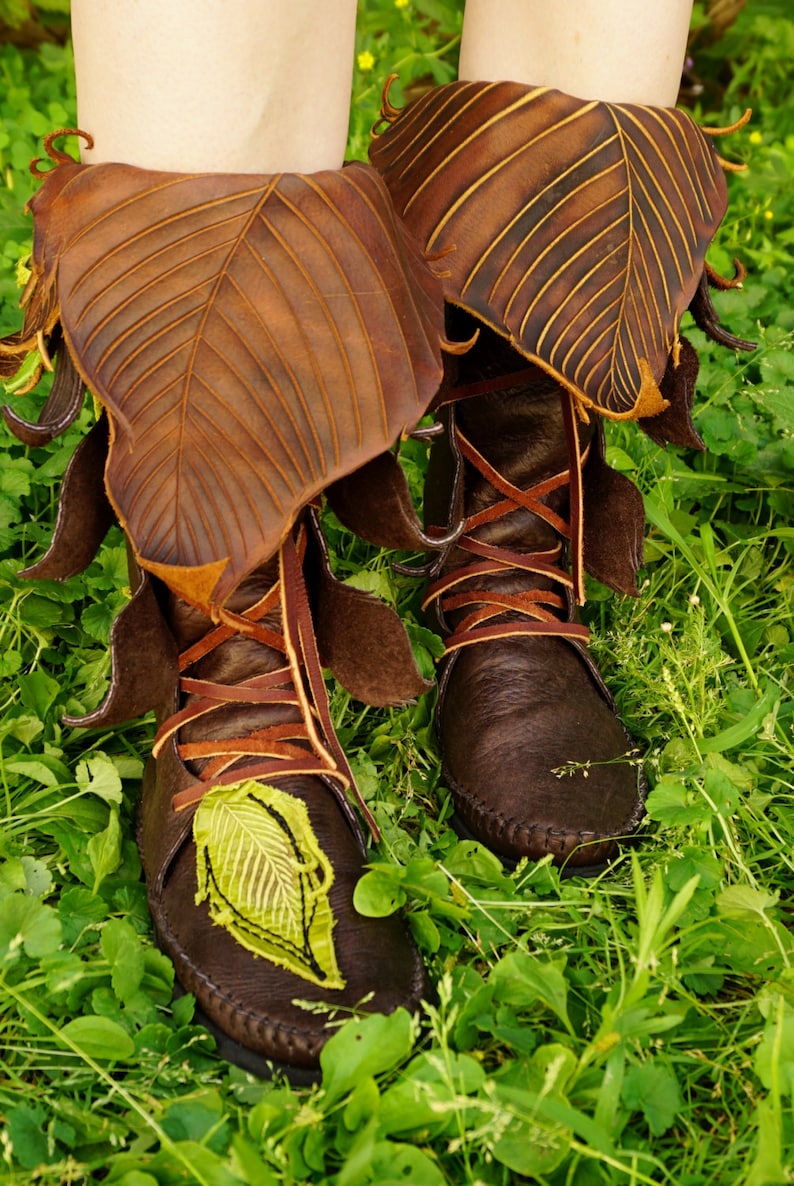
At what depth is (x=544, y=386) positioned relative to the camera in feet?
4.19

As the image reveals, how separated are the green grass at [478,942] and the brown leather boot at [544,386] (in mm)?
73

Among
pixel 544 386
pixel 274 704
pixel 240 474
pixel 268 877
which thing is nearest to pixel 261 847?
pixel 268 877

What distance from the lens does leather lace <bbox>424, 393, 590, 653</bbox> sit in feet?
4.24

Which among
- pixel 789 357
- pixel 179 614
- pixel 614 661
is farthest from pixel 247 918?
pixel 789 357

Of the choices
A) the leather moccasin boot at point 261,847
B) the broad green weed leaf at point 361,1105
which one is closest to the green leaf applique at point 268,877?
the leather moccasin boot at point 261,847

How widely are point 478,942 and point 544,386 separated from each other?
0.63 metres

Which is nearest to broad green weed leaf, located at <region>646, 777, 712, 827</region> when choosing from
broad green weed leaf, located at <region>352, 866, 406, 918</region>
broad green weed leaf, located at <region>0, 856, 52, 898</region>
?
broad green weed leaf, located at <region>352, 866, 406, 918</region>

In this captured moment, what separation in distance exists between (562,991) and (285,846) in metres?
0.28

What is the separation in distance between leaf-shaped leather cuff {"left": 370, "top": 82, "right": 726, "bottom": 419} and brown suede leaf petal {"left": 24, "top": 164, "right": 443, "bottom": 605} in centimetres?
22

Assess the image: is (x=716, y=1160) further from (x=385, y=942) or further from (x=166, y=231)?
(x=166, y=231)

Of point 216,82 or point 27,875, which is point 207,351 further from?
point 27,875

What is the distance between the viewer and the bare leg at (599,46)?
110cm

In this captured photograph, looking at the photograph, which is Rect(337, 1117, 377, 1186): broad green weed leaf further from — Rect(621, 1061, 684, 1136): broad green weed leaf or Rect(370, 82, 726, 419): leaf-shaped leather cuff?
Rect(370, 82, 726, 419): leaf-shaped leather cuff

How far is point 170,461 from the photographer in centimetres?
88
